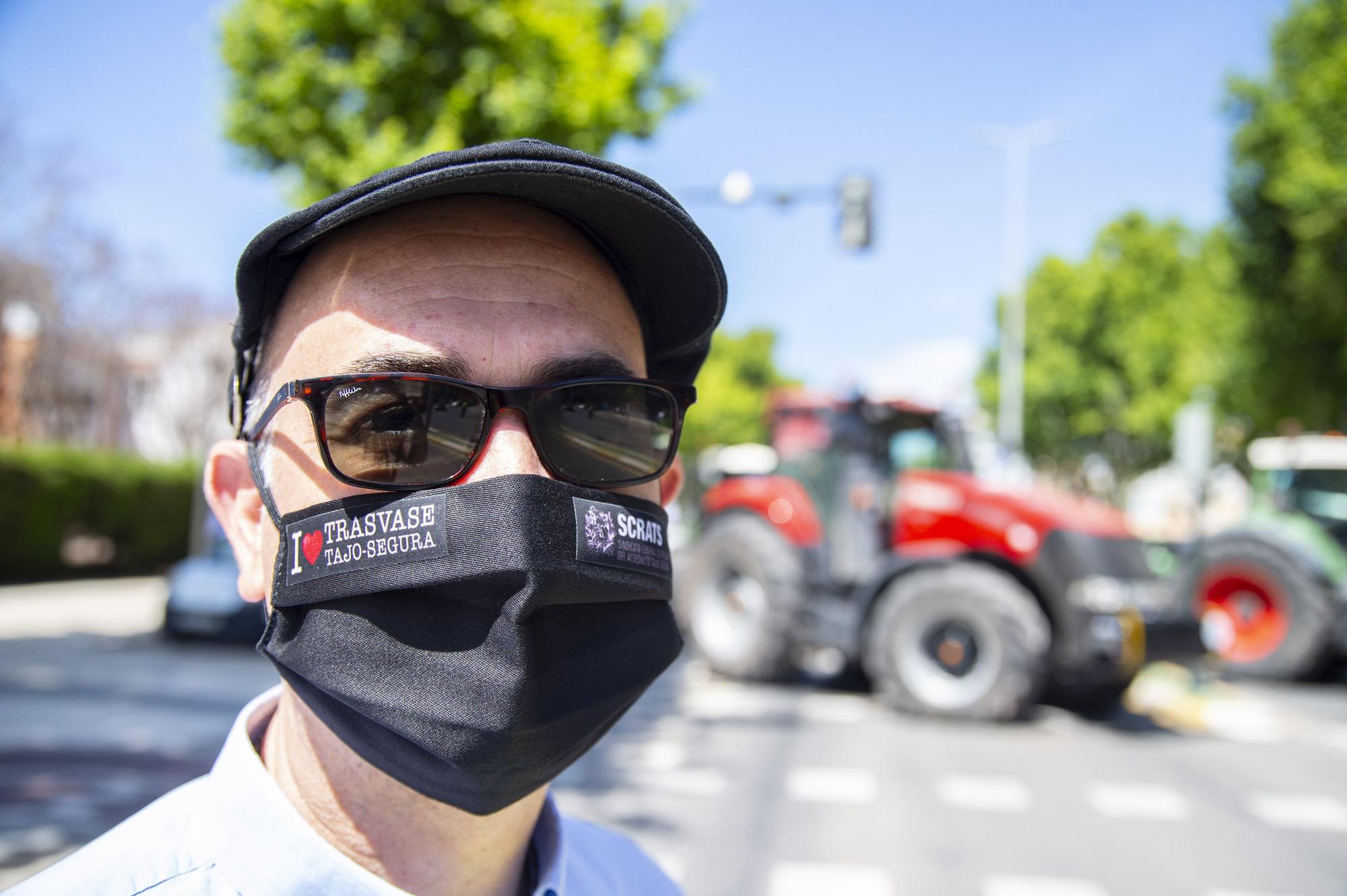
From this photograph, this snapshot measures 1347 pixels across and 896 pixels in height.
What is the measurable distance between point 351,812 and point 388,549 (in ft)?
1.04

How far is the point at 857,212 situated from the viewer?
968 cm

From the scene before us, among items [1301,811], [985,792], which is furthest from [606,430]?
[1301,811]

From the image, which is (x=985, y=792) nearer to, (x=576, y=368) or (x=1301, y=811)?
(x=1301, y=811)

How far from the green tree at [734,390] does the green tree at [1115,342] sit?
1066cm

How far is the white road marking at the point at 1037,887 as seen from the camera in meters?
3.73

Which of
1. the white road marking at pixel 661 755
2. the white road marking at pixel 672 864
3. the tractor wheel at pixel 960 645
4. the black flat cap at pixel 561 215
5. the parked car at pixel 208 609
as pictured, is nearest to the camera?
the black flat cap at pixel 561 215

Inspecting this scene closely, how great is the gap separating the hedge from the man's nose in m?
15.6

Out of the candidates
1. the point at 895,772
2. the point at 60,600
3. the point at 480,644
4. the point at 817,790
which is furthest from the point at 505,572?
the point at 60,600

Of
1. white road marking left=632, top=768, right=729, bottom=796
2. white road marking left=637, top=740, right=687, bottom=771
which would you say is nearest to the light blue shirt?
white road marking left=632, top=768, right=729, bottom=796

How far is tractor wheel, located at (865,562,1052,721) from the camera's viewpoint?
6336mm

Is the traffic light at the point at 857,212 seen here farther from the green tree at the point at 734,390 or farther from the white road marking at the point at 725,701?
the green tree at the point at 734,390

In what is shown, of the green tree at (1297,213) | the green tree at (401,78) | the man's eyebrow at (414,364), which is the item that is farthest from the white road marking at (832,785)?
the green tree at (1297,213)

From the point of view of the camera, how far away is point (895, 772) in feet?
17.7

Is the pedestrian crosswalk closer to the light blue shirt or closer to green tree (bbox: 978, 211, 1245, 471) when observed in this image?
the light blue shirt
